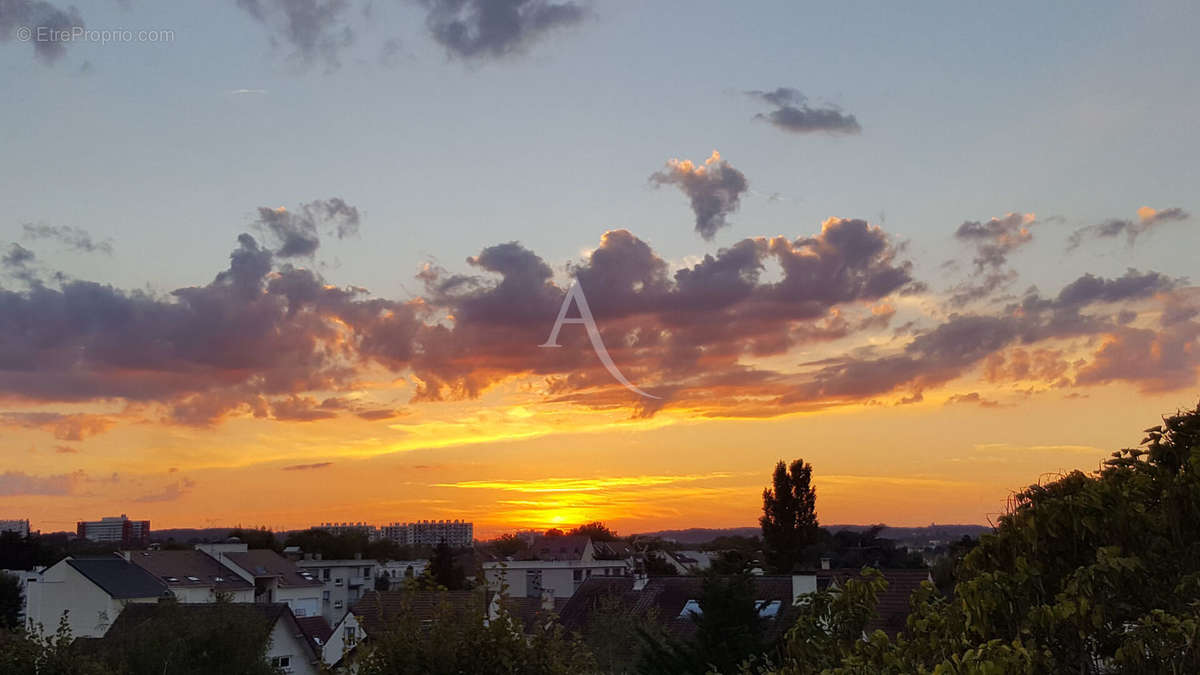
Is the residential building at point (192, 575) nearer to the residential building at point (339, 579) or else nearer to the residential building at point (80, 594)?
the residential building at point (80, 594)

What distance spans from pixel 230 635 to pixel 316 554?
94.3 m

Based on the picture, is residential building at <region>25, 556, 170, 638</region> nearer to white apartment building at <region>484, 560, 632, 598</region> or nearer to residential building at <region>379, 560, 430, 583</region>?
white apartment building at <region>484, 560, 632, 598</region>

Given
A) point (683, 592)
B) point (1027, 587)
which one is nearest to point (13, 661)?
point (1027, 587)

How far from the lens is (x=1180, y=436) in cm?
705

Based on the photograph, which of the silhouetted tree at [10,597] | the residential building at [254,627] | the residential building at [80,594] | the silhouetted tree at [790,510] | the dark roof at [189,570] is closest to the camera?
the residential building at [254,627]

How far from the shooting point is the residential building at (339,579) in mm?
101750

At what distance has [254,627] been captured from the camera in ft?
108

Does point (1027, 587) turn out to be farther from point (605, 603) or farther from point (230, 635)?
point (605, 603)

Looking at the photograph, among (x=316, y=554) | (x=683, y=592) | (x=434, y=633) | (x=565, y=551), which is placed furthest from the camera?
(x=565, y=551)

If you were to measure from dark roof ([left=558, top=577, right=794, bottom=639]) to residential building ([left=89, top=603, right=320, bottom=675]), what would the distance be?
42.9 ft

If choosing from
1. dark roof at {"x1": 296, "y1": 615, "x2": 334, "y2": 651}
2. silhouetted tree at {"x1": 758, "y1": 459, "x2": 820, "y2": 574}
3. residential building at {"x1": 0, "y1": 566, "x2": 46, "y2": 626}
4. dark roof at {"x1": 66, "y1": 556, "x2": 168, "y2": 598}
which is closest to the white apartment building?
silhouetted tree at {"x1": 758, "y1": 459, "x2": 820, "y2": 574}

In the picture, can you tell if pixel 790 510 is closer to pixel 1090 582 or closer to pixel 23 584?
pixel 23 584

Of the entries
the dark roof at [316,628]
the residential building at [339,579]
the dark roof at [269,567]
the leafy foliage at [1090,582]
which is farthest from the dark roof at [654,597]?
the residential building at [339,579]

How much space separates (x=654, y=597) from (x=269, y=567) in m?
42.9
